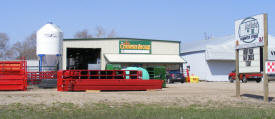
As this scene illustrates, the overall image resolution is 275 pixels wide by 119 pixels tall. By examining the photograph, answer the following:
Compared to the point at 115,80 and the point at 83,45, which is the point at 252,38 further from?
the point at 83,45

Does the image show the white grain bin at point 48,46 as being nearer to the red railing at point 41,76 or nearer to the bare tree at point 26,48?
the red railing at point 41,76

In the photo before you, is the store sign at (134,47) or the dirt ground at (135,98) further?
the store sign at (134,47)

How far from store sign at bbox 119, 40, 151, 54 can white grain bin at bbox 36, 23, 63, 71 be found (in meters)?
18.3

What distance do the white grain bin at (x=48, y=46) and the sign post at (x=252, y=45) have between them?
15068 millimetres

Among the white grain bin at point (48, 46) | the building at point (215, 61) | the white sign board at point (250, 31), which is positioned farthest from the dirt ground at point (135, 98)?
the building at point (215, 61)

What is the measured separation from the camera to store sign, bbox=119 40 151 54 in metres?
45.6

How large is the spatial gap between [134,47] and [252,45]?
30083 mm

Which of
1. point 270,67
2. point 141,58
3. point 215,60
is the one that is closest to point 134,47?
point 141,58

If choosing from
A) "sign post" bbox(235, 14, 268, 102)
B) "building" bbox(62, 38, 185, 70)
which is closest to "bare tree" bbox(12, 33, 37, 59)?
"building" bbox(62, 38, 185, 70)

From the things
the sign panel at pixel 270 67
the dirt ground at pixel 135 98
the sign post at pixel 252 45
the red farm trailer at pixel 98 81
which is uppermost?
the sign post at pixel 252 45

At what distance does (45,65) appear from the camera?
27.5m

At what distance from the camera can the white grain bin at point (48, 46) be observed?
27.2m

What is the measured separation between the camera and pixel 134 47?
46344mm

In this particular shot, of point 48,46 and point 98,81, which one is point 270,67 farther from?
point 48,46
